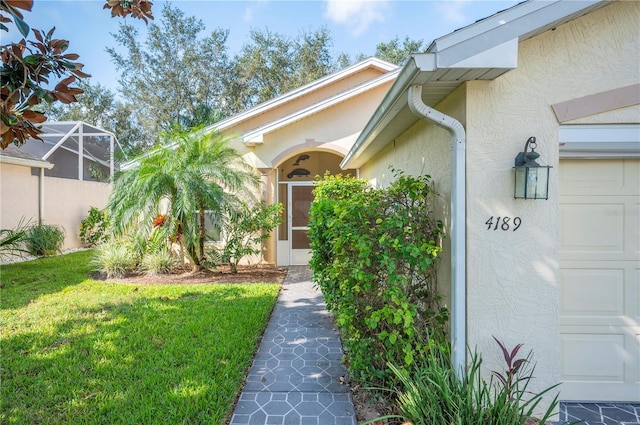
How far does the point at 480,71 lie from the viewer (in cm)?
314

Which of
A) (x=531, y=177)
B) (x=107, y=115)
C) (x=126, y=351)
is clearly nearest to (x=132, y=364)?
(x=126, y=351)

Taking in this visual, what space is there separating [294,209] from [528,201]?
9.42m

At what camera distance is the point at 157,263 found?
1032cm

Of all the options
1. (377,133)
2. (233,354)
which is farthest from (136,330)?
(377,133)

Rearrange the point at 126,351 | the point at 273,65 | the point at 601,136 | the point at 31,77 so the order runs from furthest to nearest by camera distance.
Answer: the point at 273,65, the point at 126,351, the point at 601,136, the point at 31,77

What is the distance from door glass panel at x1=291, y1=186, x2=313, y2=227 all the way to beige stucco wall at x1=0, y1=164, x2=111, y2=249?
10.6 metres

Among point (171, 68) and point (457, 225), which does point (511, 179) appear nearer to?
point (457, 225)

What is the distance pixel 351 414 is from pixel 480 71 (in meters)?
3.71

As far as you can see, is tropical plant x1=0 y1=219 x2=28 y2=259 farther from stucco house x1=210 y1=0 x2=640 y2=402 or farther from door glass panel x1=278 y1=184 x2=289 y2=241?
stucco house x1=210 y1=0 x2=640 y2=402

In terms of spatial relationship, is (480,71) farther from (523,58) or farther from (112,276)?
(112,276)

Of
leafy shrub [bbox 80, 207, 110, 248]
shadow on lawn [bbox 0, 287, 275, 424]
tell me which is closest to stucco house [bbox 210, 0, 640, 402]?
shadow on lawn [bbox 0, 287, 275, 424]

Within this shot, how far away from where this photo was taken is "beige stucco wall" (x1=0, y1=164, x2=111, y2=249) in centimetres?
1288

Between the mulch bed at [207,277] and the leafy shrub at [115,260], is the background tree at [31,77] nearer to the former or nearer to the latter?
the mulch bed at [207,277]

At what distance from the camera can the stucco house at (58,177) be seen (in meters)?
13.1
